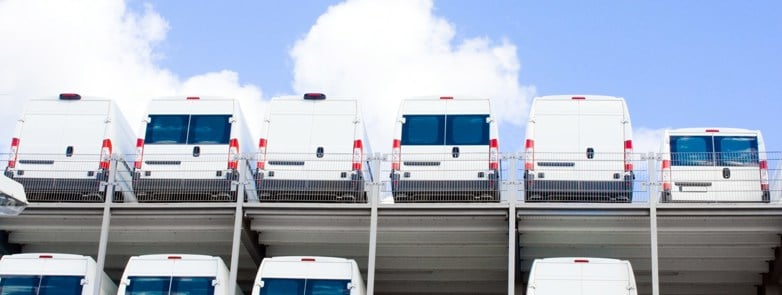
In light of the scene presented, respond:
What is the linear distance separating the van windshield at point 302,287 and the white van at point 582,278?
10.9 ft

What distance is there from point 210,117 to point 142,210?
2.25 m

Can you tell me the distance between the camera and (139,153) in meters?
23.6

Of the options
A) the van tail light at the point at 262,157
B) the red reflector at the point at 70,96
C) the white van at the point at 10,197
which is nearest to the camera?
the white van at the point at 10,197

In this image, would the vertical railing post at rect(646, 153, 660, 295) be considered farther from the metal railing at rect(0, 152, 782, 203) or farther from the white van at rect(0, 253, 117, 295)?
the white van at rect(0, 253, 117, 295)

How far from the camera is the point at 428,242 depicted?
24312 millimetres

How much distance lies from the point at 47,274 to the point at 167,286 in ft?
7.42

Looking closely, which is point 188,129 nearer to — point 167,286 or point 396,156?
point 167,286

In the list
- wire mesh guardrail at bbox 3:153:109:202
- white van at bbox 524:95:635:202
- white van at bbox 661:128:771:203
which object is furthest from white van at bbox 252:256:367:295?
white van at bbox 661:128:771:203

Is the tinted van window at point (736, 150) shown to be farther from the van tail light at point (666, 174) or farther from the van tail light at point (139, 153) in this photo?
the van tail light at point (139, 153)

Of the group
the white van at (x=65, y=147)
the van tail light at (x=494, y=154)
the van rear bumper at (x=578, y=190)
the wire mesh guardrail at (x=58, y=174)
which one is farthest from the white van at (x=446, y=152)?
the wire mesh guardrail at (x=58, y=174)

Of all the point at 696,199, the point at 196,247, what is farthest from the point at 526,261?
the point at 196,247

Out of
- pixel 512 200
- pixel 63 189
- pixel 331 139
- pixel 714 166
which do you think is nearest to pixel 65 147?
pixel 63 189

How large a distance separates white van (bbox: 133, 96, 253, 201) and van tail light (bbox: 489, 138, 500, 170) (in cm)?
480

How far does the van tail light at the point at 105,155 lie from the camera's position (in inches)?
926
